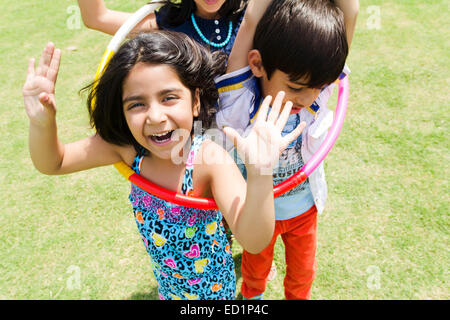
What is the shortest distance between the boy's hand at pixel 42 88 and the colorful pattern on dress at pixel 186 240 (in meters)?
0.44

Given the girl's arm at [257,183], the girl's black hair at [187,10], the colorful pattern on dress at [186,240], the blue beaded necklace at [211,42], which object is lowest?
the colorful pattern on dress at [186,240]

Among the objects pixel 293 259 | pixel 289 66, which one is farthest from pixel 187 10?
pixel 293 259

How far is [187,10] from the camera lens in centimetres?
208

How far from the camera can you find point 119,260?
303cm

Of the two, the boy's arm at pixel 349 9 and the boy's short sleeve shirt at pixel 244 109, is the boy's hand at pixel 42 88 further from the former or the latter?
the boy's arm at pixel 349 9

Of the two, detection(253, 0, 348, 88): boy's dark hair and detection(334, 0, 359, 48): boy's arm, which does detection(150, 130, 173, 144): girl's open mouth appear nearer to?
detection(253, 0, 348, 88): boy's dark hair

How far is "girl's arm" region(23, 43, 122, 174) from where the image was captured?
158 centimetres

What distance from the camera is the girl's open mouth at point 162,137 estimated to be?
157 cm

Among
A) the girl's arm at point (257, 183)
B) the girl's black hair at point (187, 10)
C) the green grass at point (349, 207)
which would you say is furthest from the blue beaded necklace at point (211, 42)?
the green grass at point (349, 207)

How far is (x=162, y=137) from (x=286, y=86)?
58 centimetres

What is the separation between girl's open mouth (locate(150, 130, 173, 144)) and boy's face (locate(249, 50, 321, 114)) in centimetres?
48

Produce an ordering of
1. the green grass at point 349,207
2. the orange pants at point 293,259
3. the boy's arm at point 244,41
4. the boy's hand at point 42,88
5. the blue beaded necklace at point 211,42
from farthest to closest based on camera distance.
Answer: the green grass at point 349,207, the orange pants at point 293,259, the blue beaded necklace at point 211,42, the boy's arm at point 244,41, the boy's hand at point 42,88

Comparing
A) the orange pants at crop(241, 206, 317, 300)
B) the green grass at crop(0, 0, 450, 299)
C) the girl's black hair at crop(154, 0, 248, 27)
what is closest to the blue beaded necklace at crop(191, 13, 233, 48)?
the girl's black hair at crop(154, 0, 248, 27)
